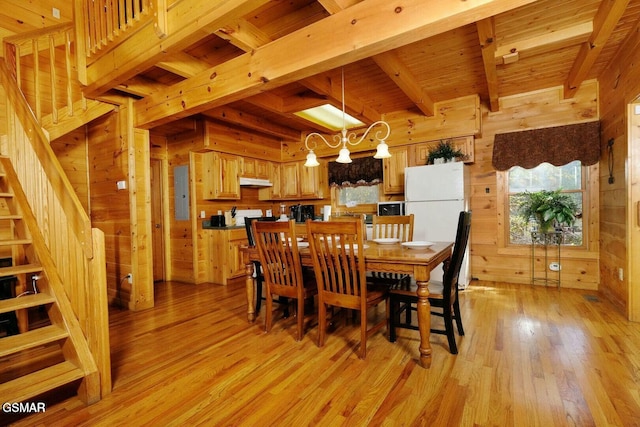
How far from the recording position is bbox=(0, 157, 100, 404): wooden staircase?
1648 mm

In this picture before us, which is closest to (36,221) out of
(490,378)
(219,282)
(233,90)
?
(233,90)

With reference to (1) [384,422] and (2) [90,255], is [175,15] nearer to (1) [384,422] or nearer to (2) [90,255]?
(2) [90,255]

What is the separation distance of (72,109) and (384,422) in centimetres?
396

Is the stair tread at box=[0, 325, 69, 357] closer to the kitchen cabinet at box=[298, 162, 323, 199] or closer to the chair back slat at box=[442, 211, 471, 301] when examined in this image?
the chair back slat at box=[442, 211, 471, 301]

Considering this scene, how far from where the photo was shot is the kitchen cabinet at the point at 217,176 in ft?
15.2

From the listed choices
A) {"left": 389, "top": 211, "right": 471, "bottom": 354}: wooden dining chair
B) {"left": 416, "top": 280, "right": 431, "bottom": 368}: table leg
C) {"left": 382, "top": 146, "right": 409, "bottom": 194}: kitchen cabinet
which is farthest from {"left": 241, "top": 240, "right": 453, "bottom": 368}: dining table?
{"left": 382, "top": 146, "right": 409, "bottom": 194}: kitchen cabinet

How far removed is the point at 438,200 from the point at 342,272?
7.19 feet

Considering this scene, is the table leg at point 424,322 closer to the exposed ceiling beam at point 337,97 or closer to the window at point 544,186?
the exposed ceiling beam at point 337,97

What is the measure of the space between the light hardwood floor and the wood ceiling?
204 cm

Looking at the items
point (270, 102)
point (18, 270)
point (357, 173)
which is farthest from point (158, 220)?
point (357, 173)

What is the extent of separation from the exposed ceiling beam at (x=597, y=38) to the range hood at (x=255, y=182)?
4347 millimetres

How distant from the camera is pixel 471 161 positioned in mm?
4215

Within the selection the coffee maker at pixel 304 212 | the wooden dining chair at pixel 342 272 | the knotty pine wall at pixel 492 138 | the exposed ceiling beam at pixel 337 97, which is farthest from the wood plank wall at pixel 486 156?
the wooden dining chair at pixel 342 272

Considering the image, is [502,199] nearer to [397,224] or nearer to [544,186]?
[544,186]
